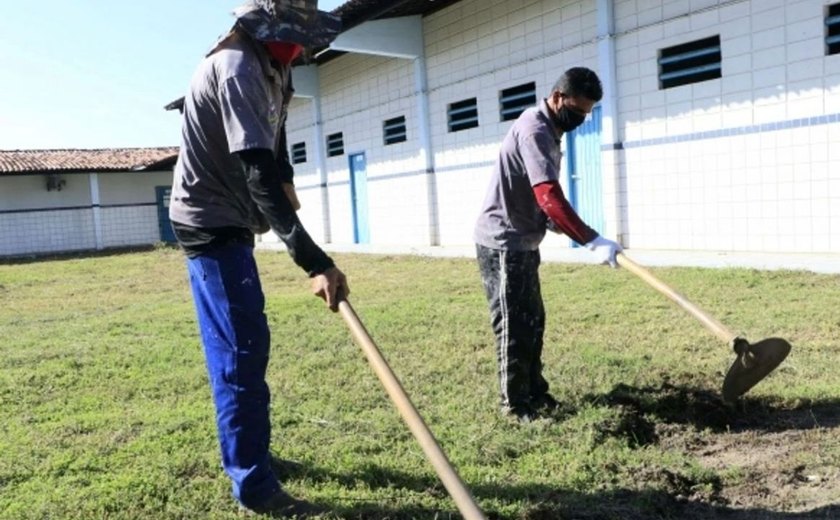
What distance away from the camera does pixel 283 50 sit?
265 centimetres

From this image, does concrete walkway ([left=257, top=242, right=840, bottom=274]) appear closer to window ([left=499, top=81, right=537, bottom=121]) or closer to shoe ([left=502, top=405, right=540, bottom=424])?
window ([left=499, top=81, right=537, bottom=121])

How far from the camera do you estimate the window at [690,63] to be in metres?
8.98

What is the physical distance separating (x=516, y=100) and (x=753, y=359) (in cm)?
889

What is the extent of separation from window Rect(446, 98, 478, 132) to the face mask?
33.8 feet

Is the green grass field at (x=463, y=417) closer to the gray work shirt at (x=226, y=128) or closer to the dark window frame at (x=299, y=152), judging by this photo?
the gray work shirt at (x=226, y=128)

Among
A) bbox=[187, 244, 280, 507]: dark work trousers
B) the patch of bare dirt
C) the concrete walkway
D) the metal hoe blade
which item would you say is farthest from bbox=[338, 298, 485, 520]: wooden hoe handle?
the concrete walkway

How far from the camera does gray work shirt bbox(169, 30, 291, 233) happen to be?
2.48 meters

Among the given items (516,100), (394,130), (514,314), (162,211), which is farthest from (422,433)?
(162,211)

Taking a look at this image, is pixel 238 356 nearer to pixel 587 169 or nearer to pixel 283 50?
pixel 283 50

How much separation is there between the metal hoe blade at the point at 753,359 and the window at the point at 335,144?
14.3 meters

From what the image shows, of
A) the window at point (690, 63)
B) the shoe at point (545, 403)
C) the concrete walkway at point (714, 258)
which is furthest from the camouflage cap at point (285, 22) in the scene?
the window at point (690, 63)

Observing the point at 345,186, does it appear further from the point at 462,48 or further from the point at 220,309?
the point at 220,309

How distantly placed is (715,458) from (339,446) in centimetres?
165

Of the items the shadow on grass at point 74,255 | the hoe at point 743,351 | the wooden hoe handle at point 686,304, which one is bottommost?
the shadow on grass at point 74,255
